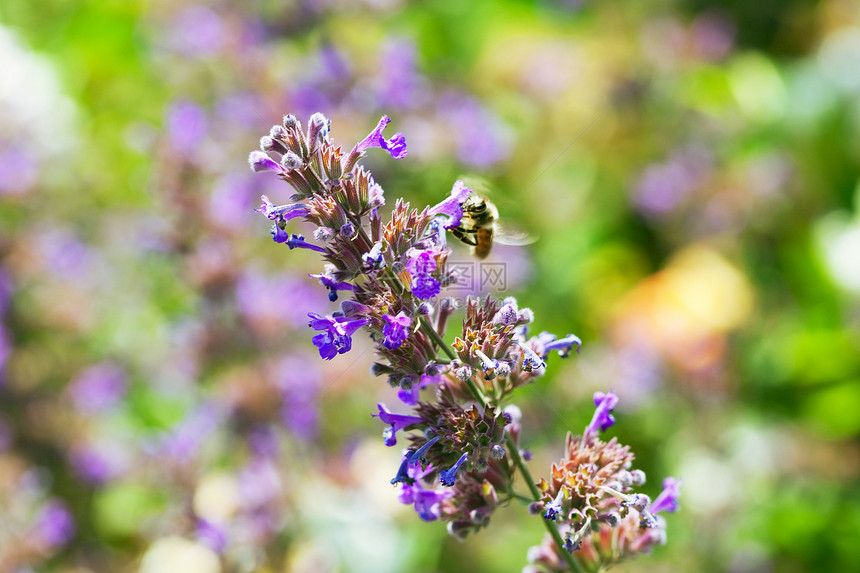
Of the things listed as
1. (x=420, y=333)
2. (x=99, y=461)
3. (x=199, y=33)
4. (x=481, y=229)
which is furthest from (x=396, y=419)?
(x=199, y=33)

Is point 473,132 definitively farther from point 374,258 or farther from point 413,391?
point 374,258

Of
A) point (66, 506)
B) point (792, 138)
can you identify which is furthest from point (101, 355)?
point (792, 138)

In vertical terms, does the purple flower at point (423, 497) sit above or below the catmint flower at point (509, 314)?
below

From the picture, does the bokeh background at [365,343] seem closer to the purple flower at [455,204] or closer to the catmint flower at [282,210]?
the purple flower at [455,204]

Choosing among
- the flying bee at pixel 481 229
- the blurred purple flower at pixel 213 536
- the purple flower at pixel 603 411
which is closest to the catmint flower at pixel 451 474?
the purple flower at pixel 603 411

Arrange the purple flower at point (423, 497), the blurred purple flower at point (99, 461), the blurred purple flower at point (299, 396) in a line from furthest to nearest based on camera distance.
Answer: the blurred purple flower at point (99, 461), the blurred purple flower at point (299, 396), the purple flower at point (423, 497)

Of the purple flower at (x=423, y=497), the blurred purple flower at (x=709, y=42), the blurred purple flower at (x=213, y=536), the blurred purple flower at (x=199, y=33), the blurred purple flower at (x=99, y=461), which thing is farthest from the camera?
the blurred purple flower at (x=709, y=42)

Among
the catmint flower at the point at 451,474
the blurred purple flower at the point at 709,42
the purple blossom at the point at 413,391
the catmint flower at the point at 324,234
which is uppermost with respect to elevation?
the blurred purple flower at the point at 709,42

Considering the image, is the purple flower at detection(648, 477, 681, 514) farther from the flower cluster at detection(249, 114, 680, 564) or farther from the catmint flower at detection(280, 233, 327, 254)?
the catmint flower at detection(280, 233, 327, 254)
